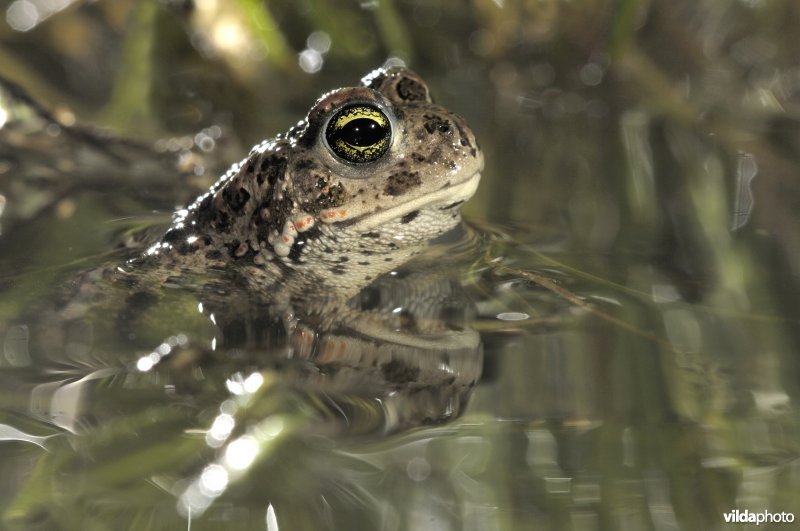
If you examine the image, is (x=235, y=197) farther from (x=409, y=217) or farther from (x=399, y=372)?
(x=399, y=372)

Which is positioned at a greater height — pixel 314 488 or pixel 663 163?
pixel 314 488

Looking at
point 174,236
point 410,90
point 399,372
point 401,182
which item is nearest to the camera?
point 399,372

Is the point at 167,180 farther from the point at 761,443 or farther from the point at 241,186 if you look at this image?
the point at 761,443

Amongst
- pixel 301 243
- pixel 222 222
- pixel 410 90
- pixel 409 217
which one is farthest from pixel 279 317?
pixel 410 90

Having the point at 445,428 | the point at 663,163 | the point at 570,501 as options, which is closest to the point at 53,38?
the point at 663,163

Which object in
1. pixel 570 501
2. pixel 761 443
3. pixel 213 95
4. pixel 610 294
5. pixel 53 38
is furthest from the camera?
pixel 53 38

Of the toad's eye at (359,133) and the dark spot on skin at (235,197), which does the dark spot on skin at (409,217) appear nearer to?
the toad's eye at (359,133)

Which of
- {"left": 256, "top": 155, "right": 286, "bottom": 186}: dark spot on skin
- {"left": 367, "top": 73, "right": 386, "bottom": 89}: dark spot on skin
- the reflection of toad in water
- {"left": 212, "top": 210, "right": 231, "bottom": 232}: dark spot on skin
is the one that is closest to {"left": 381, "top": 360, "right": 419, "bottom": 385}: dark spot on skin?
the reflection of toad in water

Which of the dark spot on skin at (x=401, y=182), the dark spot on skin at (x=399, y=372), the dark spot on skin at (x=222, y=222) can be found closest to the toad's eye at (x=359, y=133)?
the dark spot on skin at (x=401, y=182)
